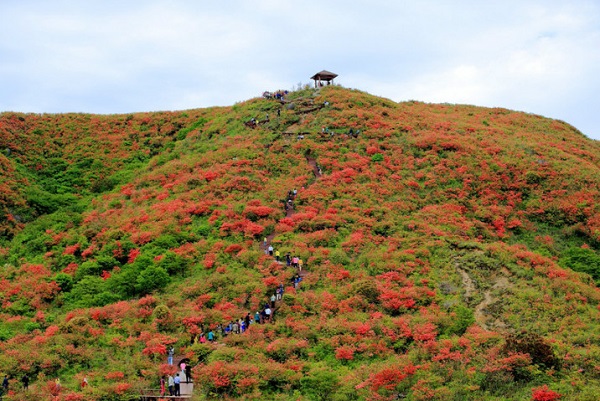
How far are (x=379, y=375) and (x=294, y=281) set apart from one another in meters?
11.0

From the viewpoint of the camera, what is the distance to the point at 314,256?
115 feet

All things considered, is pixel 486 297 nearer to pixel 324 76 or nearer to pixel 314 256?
pixel 314 256

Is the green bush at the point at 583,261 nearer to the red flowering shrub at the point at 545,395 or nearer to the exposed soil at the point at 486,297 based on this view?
the exposed soil at the point at 486,297

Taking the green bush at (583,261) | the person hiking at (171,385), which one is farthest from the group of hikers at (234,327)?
the green bush at (583,261)

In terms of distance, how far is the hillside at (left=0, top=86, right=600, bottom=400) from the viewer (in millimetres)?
24328

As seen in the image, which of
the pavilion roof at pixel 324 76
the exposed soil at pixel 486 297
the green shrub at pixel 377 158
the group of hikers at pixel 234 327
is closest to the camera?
the group of hikers at pixel 234 327

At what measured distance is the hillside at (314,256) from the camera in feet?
79.8

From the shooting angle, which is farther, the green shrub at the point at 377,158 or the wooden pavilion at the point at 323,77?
the wooden pavilion at the point at 323,77

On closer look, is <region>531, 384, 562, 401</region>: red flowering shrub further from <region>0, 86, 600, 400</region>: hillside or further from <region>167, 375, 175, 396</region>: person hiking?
<region>167, 375, 175, 396</region>: person hiking

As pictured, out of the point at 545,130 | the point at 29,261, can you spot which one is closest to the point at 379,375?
the point at 29,261

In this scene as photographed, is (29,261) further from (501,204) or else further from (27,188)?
(501,204)

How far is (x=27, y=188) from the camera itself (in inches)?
2068

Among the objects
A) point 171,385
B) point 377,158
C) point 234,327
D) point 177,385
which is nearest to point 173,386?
point 171,385

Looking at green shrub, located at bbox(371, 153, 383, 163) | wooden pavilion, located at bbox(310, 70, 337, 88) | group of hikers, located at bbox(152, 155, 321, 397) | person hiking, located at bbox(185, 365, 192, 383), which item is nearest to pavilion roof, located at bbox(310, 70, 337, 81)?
wooden pavilion, located at bbox(310, 70, 337, 88)
